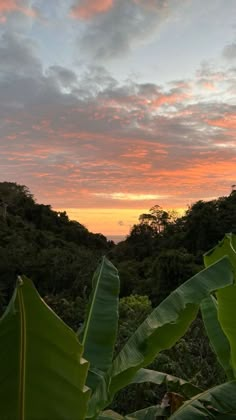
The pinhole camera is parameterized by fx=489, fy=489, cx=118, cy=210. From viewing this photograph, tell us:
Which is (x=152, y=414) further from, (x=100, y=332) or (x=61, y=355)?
(x=61, y=355)

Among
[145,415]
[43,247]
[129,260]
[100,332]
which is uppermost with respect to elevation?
[43,247]

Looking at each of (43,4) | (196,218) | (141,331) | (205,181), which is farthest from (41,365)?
(196,218)

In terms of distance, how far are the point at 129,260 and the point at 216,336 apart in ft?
121

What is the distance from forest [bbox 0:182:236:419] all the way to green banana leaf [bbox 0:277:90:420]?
3.73 meters

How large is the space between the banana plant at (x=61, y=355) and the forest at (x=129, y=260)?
3107 mm

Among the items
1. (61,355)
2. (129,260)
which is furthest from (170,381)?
(129,260)

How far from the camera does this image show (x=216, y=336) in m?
3.40

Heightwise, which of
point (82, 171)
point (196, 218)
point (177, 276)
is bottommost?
point (177, 276)

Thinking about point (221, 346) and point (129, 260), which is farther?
point (129, 260)

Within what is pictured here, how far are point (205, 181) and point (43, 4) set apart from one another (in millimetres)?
14805

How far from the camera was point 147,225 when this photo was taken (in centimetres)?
4759

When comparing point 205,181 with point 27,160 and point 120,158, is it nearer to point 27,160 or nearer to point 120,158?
point 120,158

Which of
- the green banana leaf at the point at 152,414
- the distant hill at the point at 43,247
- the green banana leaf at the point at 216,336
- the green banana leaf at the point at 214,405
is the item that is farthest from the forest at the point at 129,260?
the green banana leaf at the point at 214,405

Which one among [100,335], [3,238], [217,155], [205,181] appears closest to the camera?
[100,335]
